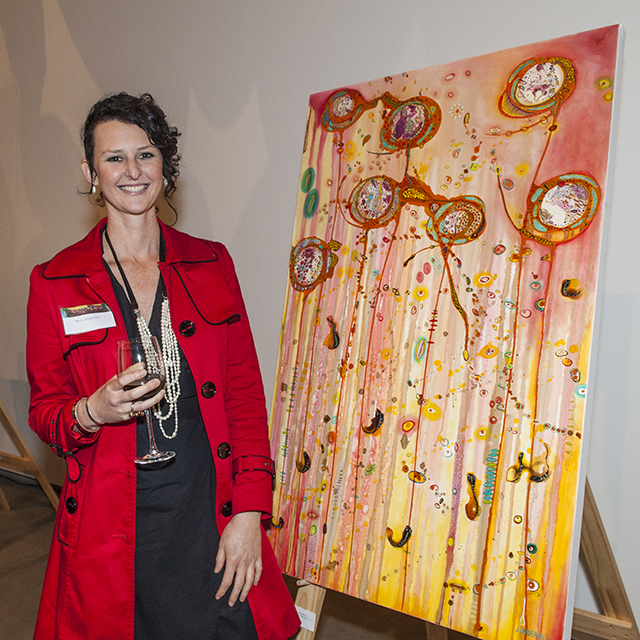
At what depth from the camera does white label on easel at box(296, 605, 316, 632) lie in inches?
61.9

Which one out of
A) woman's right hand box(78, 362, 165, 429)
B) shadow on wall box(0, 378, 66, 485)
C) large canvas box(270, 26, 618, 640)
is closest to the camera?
woman's right hand box(78, 362, 165, 429)

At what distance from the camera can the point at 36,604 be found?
264 centimetres

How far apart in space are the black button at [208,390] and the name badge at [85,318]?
0.27 metres

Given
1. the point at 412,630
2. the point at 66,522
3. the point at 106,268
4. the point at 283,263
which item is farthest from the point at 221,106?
the point at 412,630

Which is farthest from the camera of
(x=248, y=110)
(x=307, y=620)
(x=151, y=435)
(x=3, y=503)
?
(x=3, y=503)

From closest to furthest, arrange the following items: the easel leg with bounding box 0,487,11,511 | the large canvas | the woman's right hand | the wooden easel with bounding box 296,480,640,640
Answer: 1. the woman's right hand
2. the large canvas
3. the wooden easel with bounding box 296,480,640,640
4. the easel leg with bounding box 0,487,11,511

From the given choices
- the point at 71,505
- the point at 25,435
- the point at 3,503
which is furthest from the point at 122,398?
the point at 25,435

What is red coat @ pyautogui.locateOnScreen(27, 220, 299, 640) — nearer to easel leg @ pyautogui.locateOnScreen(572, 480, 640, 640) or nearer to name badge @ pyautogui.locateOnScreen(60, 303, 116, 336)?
name badge @ pyautogui.locateOnScreen(60, 303, 116, 336)

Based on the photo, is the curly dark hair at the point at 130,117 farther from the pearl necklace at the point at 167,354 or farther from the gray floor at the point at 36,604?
the gray floor at the point at 36,604

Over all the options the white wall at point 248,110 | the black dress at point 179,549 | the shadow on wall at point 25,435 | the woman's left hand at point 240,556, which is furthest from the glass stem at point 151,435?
the shadow on wall at point 25,435

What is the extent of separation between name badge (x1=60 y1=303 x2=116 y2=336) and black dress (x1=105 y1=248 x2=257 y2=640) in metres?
0.05

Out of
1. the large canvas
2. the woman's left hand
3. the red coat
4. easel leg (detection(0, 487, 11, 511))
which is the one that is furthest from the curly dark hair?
easel leg (detection(0, 487, 11, 511))

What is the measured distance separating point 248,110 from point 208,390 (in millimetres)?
1777

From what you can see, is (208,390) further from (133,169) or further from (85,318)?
(133,169)
